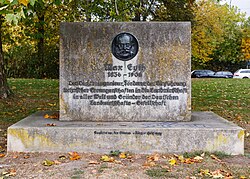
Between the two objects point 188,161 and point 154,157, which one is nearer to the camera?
point 188,161

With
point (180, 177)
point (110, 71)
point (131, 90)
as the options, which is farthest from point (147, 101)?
point (180, 177)

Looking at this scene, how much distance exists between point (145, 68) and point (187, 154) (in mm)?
1759

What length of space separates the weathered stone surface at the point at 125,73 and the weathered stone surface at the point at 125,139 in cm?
88

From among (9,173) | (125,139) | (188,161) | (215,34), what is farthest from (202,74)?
(9,173)

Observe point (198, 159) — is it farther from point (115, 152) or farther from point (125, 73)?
point (125, 73)

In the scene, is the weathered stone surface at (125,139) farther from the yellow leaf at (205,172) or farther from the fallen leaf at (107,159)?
the yellow leaf at (205,172)

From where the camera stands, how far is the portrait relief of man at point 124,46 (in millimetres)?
6973

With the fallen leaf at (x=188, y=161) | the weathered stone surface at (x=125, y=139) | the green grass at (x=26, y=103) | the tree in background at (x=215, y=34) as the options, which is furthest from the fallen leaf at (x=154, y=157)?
the tree in background at (x=215, y=34)

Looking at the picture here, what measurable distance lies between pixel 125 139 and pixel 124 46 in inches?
68.3

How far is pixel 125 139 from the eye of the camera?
20.3 ft

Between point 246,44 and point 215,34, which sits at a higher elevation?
point 215,34

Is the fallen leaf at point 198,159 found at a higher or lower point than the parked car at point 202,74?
lower

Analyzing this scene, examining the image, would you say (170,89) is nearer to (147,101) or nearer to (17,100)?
(147,101)

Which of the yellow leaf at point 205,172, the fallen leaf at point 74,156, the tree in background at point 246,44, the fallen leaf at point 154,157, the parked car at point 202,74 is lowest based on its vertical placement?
the yellow leaf at point 205,172
